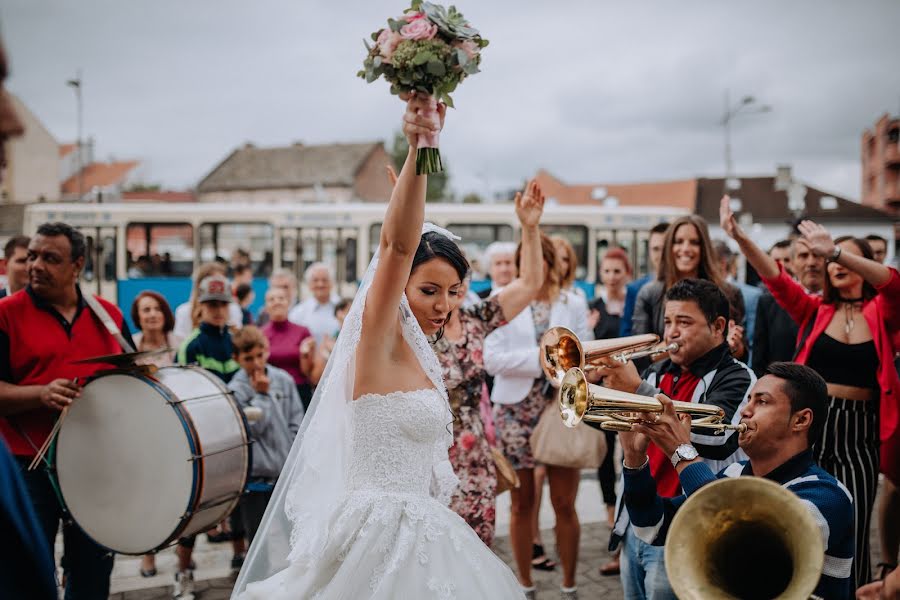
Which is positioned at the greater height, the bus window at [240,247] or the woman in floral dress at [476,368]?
the bus window at [240,247]

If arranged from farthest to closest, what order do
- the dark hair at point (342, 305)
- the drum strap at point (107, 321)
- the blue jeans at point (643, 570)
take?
the dark hair at point (342, 305) → the drum strap at point (107, 321) → the blue jeans at point (643, 570)

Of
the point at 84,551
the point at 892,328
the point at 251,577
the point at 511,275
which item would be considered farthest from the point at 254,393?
A: the point at 892,328

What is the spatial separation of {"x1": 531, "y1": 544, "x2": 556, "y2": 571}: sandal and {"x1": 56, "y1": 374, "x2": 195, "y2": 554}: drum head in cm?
276

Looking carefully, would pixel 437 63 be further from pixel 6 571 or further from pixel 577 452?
pixel 577 452

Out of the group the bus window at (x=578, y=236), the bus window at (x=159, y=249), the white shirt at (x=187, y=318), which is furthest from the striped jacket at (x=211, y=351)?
the bus window at (x=578, y=236)

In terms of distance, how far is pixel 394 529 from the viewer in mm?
2500

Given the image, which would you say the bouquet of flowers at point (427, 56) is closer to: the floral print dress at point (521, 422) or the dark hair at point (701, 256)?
the dark hair at point (701, 256)

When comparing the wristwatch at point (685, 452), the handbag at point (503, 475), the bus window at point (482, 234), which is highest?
the bus window at point (482, 234)

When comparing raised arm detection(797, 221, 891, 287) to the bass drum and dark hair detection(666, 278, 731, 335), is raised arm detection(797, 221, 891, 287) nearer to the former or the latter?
dark hair detection(666, 278, 731, 335)

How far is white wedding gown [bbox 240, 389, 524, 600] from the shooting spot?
2.40 m

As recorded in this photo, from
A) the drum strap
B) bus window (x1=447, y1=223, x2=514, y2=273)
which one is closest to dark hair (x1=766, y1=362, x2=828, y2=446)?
the drum strap

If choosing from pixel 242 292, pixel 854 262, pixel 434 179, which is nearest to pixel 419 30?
pixel 854 262

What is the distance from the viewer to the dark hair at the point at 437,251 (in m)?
2.90

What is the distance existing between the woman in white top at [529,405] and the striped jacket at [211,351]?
6.72 ft
